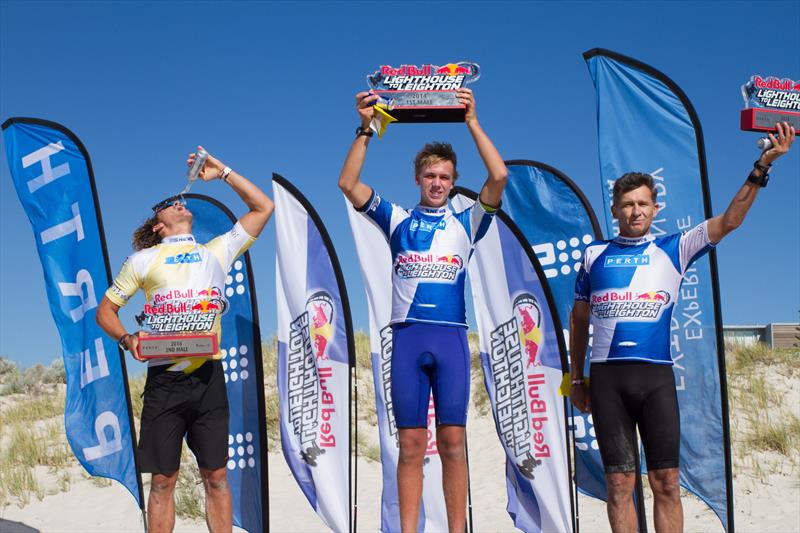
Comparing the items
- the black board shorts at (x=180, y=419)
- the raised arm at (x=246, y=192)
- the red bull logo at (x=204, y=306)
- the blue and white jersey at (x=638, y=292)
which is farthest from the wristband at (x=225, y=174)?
the blue and white jersey at (x=638, y=292)

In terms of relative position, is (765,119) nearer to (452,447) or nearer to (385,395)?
(452,447)

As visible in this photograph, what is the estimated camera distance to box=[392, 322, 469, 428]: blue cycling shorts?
423 cm

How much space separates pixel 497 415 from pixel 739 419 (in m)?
5.47

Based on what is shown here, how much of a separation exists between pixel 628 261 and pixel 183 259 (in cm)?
294

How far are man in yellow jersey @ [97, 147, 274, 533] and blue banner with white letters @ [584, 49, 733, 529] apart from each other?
292 cm

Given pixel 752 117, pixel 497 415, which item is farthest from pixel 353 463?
pixel 752 117

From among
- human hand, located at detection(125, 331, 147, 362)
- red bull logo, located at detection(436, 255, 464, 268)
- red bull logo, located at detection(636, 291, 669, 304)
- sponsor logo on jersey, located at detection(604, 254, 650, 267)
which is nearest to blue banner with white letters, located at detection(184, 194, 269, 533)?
human hand, located at detection(125, 331, 147, 362)

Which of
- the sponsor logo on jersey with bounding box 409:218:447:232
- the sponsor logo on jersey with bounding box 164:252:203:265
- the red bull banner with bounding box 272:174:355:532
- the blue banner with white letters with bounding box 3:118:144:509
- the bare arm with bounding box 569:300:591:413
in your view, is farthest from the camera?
the blue banner with white letters with bounding box 3:118:144:509

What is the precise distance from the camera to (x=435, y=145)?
15.3 feet

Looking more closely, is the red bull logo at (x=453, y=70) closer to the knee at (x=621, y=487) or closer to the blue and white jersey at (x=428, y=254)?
the blue and white jersey at (x=428, y=254)

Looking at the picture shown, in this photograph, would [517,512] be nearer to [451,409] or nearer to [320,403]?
[320,403]

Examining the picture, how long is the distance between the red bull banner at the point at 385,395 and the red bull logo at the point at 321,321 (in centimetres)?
35

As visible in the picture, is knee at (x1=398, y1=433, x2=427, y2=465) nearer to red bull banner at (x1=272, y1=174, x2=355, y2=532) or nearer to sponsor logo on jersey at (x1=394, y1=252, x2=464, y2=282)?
sponsor logo on jersey at (x1=394, y1=252, x2=464, y2=282)

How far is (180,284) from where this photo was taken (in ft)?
16.4
